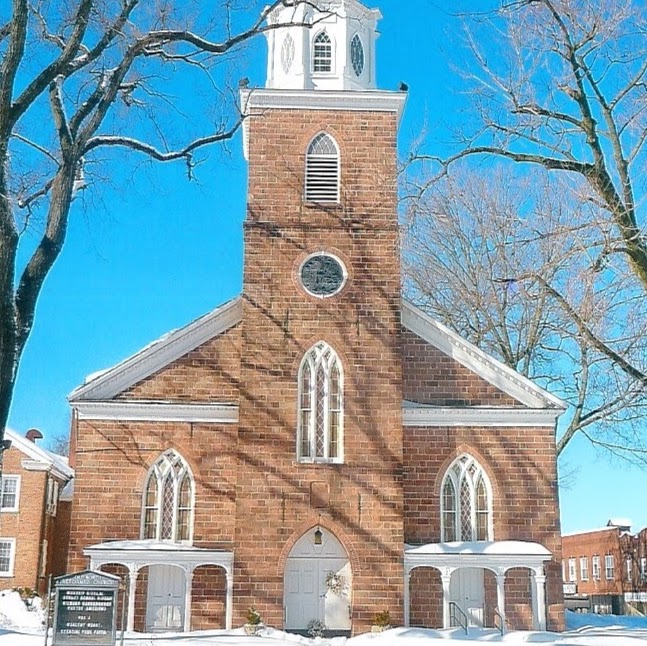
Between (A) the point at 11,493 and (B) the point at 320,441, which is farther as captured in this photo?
(A) the point at 11,493

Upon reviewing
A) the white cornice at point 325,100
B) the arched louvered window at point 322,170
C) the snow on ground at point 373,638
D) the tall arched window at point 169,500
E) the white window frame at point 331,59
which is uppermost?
the white window frame at point 331,59

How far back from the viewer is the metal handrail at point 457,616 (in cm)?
2341

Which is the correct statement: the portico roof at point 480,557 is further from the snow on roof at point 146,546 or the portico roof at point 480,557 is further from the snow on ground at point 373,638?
the snow on roof at point 146,546

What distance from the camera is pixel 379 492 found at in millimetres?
23219

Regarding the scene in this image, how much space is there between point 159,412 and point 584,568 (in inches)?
1416

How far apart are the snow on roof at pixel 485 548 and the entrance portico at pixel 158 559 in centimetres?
424

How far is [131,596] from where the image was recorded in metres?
22.1

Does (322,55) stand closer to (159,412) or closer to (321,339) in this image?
(321,339)

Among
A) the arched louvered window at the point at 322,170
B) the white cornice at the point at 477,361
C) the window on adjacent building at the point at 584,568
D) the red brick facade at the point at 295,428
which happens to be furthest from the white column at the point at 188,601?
the window on adjacent building at the point at 584,568

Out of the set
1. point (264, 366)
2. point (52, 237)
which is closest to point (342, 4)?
point (264, 366)

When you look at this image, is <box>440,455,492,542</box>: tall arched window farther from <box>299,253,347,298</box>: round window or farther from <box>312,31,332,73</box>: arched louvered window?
<box>312,31,332,73</box>: arched louvered window

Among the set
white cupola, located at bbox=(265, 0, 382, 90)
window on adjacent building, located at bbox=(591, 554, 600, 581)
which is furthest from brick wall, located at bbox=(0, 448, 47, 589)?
window on adjacent building, located at bbox=(591, 554, 600, 581)

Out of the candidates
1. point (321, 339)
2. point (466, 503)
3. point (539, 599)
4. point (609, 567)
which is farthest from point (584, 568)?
point (321, 339)

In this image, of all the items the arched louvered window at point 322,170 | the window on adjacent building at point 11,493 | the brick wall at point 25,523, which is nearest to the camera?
the arched louvered window at point 322,170
